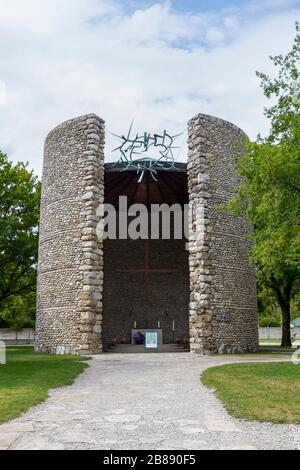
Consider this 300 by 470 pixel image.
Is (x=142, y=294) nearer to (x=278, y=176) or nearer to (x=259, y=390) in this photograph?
(x=278, y=176)

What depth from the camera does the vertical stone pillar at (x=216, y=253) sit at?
17938mm

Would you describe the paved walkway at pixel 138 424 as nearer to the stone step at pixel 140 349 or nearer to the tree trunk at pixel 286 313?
the stone step at pixel 140 349

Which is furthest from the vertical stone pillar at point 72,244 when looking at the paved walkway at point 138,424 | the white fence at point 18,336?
the white fence at point 18,336

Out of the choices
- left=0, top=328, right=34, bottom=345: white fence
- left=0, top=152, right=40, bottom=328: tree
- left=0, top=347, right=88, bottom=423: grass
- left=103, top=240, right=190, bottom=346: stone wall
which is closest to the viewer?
left=0, top=347, right=88, bottom=423: grass

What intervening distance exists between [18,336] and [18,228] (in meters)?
16.2

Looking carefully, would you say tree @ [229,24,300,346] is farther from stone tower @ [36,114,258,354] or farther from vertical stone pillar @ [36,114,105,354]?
vertical stone pillar @ [36,114,105,354]

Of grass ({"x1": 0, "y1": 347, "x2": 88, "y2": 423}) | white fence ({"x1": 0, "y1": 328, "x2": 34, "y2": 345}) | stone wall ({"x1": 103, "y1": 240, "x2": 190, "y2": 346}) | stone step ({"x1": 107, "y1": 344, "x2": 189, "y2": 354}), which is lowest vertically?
white fence ({"x1": 0, "y1": 328, "x2": 34, "y2": 345})

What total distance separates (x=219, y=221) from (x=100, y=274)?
506 cm

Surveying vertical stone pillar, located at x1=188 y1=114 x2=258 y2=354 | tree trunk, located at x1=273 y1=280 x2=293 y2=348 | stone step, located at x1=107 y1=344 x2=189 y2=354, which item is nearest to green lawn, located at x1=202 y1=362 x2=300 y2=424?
vertical stone pillar, located at x1=188 y1=114 x2=258 y2=354

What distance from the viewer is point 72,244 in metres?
18.8

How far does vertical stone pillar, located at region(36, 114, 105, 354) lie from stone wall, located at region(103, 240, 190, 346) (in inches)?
255

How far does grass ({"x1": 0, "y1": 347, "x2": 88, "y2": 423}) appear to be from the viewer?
670 centimetres

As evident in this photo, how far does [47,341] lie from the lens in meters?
19.1

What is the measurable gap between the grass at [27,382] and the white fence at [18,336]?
24408 mm
